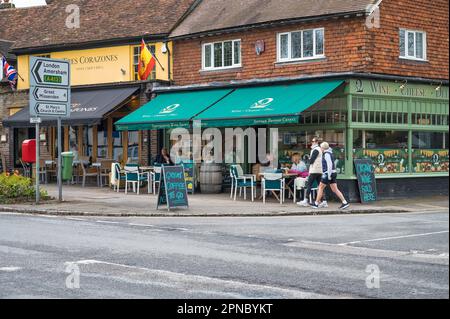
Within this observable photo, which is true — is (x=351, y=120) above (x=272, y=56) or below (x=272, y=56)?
below

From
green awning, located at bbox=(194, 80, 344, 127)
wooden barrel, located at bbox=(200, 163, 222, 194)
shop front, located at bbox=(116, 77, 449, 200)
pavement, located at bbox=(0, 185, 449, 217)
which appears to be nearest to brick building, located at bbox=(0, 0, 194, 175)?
shop front, located at bbox=(116, 77, 449, 200)

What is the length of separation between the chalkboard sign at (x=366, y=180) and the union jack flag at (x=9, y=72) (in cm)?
1632

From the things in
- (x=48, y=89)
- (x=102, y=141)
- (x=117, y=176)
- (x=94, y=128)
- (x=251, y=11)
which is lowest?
(x=117, y=176)

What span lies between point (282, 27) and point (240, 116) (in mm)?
3723

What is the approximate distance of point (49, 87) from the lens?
20.3m

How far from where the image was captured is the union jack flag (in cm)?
3116

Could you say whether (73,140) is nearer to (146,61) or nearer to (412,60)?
(146,61)

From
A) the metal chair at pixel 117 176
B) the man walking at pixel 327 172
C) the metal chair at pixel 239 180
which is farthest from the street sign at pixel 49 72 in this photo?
the man walking at pixel 327 172

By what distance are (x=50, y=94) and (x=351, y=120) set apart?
866cm

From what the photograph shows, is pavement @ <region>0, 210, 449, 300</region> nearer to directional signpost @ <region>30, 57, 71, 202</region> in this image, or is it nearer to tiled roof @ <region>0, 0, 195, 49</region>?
directional signpost @ <region>30, 57, 71, 202</region>

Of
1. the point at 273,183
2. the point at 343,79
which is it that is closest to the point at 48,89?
the point at 273,183

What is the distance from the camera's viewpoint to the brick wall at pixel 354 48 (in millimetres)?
22344

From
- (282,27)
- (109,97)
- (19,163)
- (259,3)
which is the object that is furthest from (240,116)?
(19,163)
